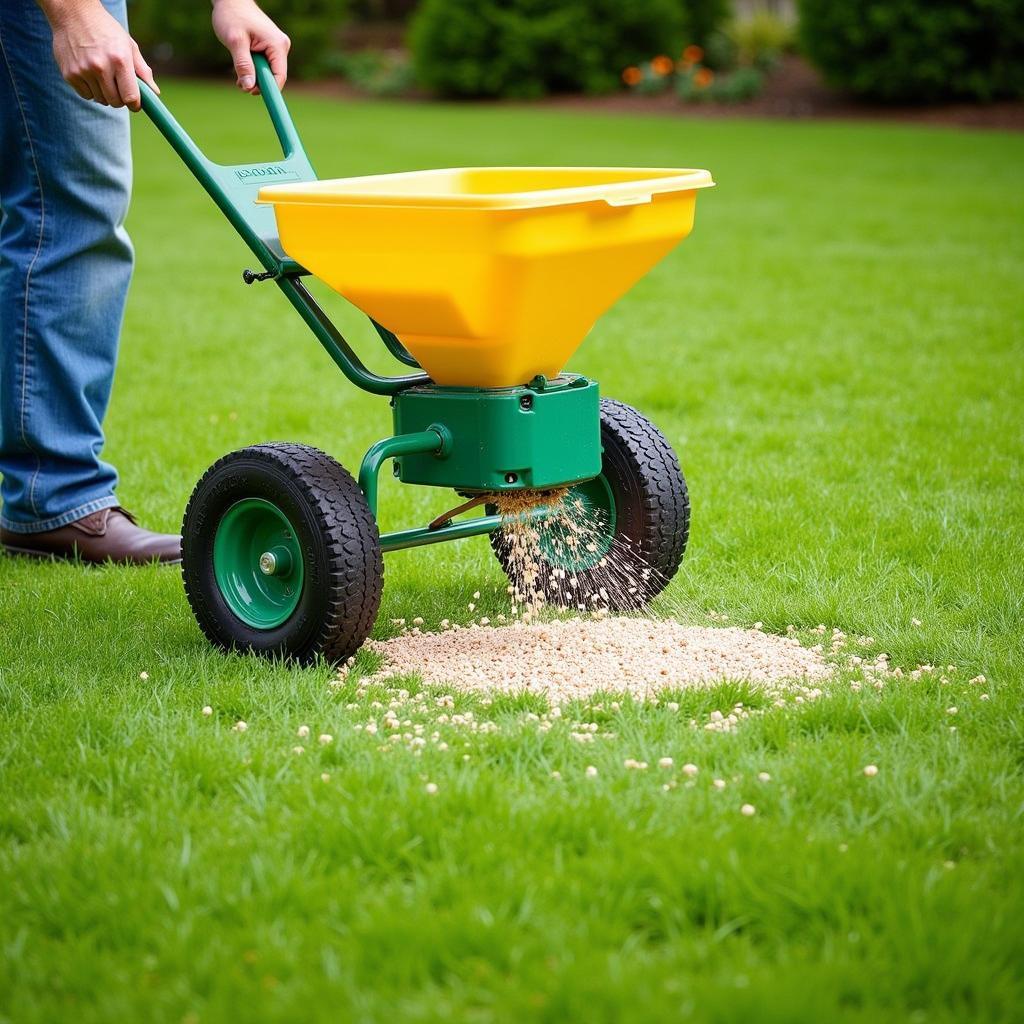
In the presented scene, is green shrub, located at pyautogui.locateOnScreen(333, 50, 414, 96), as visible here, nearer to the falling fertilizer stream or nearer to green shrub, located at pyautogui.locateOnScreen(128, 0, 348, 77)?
green shrub, located at pyautogui.locateOnScreen(128, 0, 348, 77)

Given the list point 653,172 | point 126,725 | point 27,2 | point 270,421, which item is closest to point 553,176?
point 653,172

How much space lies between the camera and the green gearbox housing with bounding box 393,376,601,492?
2965 millimetres

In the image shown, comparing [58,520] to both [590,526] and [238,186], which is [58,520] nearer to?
[238,186]

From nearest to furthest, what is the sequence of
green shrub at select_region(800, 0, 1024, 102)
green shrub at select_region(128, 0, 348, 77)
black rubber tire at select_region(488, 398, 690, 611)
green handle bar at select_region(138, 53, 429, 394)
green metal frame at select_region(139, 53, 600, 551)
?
1. green metal frame at select_region(139, 53, 600, 551)
2. green handle bar at select_region(138, 53, 429, 394)
3. black rubber tire at select_region(488, 398, 690, 611)
4. green shrub at select_region(800, 0, 1024, 102)
5. green shrub at select_region(128, 0, 348, 77)

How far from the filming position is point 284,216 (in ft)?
9.65

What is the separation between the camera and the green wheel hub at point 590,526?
3.42 m

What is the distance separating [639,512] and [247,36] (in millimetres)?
1456

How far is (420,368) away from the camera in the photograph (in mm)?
3076

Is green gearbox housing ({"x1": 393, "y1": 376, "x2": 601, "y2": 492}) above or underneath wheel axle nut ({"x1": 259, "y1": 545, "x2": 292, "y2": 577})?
above

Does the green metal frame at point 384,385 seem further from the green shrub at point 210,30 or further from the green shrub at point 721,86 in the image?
the green shrub at point 210,30

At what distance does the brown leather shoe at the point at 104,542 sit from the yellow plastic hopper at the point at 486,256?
112cm

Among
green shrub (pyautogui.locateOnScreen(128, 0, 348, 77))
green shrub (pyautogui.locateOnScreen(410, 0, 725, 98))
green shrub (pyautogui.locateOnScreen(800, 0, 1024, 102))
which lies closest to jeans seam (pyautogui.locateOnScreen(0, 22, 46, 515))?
green shrub (pyautogui.locateOnScreen(800, 0, 1024, 102))

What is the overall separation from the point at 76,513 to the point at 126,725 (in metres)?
1.28

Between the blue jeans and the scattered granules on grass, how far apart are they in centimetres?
117
